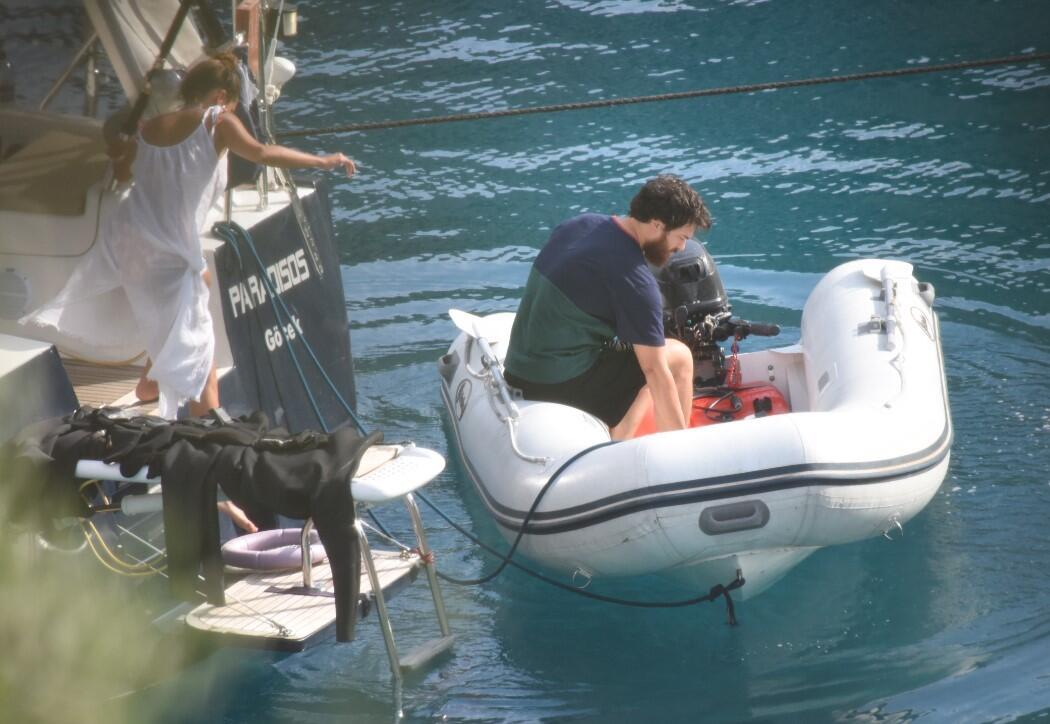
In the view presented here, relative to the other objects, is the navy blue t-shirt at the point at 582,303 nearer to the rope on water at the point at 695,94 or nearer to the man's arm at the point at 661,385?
the man's arm at the point at 661,385

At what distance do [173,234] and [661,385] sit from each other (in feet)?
5.29

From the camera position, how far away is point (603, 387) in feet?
15.4

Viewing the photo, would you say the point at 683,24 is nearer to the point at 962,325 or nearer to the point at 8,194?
the point at 962,325

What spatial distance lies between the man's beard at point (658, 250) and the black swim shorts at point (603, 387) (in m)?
0.41

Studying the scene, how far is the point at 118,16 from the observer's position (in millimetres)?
4438

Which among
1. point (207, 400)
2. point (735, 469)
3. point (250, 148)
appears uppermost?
point (250, 148)

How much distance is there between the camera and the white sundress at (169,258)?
167 inches

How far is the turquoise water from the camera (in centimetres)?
401

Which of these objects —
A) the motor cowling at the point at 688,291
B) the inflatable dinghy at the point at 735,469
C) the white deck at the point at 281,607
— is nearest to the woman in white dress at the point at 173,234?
the white deck at the point at 281,607

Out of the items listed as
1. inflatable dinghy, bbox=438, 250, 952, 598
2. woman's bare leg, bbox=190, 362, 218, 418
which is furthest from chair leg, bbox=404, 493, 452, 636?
woman's bare leg, bbox=190, 362, 218, 418

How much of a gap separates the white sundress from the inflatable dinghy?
101 centimetres

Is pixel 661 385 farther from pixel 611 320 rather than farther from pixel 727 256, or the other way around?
pixel 727 256

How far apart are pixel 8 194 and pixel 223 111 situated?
87 cm

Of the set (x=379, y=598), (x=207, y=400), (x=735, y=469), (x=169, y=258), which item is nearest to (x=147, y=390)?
(x=207, y=400)
